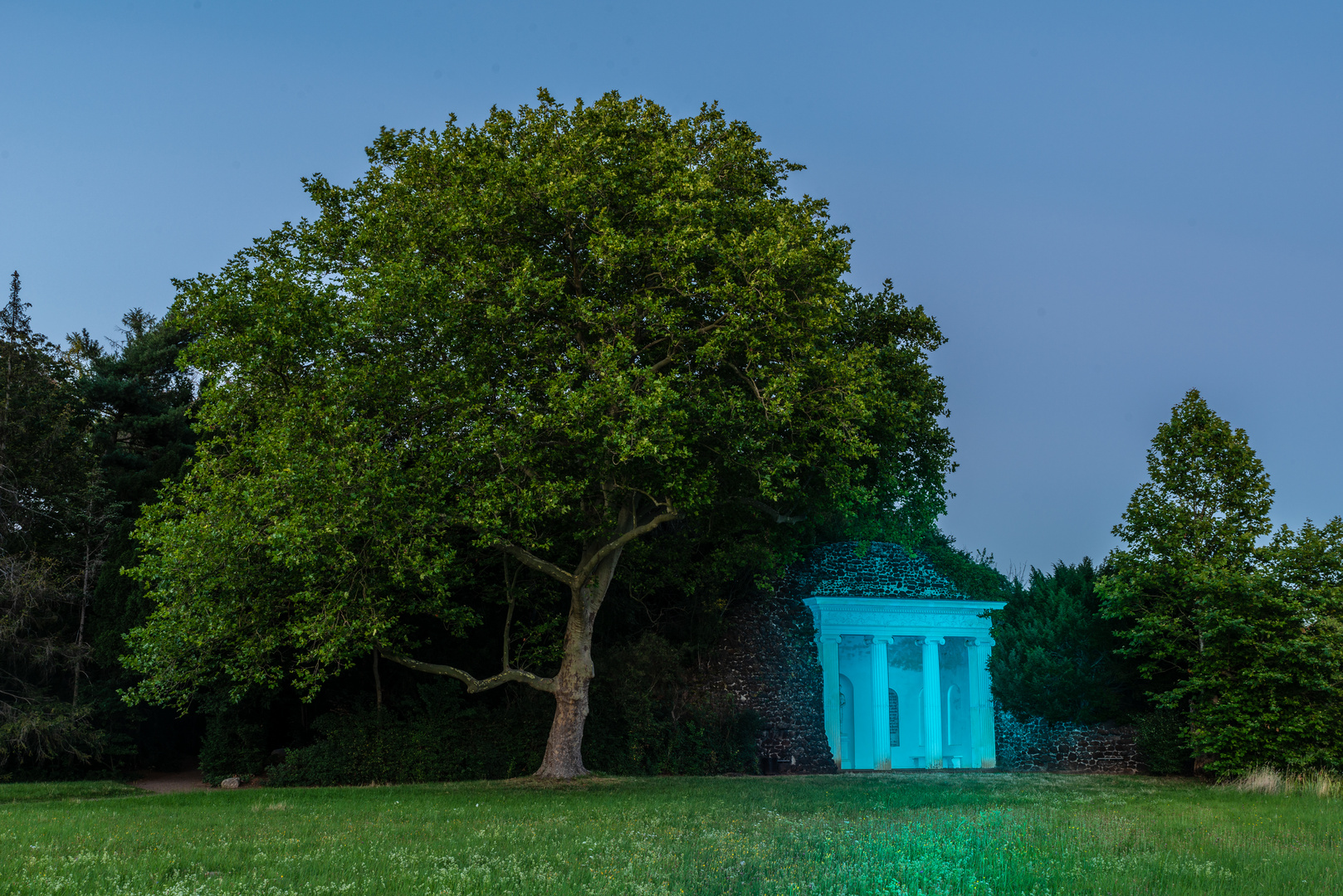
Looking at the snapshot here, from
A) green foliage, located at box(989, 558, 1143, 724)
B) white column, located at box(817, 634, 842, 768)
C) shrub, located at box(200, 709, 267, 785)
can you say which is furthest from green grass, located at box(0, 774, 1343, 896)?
white column, located at box(817, 634, 842, 768)

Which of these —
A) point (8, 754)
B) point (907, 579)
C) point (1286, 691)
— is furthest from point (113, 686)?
point (1286, 691)

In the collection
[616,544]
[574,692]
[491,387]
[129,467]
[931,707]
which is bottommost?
[931,707]

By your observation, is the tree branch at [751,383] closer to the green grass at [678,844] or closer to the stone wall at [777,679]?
the green grass at [678,844]

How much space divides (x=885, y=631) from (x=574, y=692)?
1594 cm

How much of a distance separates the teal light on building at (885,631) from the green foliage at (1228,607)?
7515mm

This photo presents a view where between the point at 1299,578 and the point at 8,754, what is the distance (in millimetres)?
36053

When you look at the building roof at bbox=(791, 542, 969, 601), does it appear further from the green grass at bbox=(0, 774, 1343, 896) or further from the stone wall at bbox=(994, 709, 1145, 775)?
the green grass at bbox=(0, 774, 1343, 896)

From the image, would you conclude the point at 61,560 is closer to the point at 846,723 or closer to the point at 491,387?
the point at 491,387

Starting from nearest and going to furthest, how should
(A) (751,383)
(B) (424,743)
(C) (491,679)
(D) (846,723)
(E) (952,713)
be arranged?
(A) (751,383)
(C) (491,679)
(B) (424,743)
(D) (846,723)
(E) (952,713)

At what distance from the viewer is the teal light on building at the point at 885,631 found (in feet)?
118

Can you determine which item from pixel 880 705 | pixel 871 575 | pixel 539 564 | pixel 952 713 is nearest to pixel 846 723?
pixel 880 705

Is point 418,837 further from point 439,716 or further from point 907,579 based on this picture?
point 907,579

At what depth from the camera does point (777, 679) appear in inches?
1346

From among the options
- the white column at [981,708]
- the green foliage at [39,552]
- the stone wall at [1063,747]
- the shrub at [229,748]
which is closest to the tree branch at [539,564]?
the shrub at [229,748]
